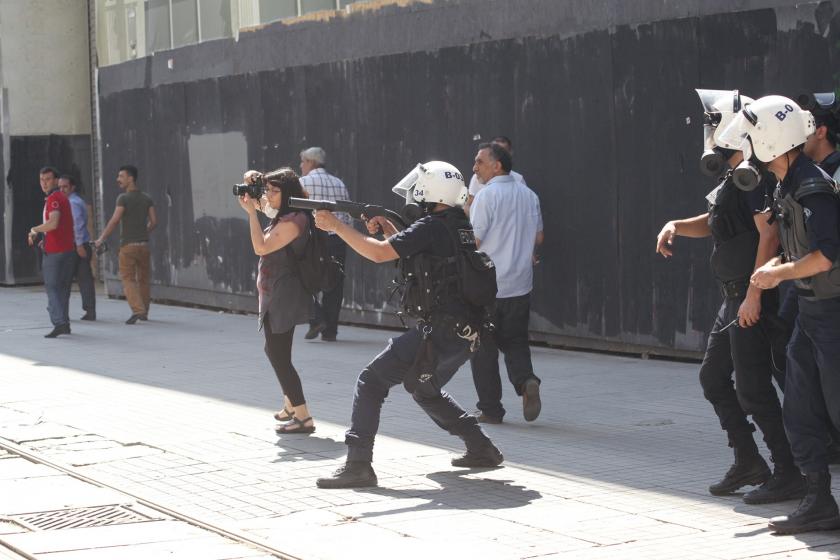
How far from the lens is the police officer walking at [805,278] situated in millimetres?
6176

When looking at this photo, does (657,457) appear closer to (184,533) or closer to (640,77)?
(184,533)

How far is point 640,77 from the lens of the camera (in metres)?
12.4

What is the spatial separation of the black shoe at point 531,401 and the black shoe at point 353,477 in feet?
6.87

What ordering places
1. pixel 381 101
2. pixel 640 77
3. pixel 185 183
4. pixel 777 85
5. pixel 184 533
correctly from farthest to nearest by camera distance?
1. pixel 185 183
2. pixel 381 101
3. pixel 640 77
4. pixel 777 85
5. pixel 184 533

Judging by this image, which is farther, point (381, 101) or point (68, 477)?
point (381, 101)

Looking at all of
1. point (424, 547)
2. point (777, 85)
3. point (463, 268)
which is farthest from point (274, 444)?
point (777, 85)

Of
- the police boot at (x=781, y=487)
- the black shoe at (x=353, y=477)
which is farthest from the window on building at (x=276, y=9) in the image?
the police boot at (x=781, y=487)

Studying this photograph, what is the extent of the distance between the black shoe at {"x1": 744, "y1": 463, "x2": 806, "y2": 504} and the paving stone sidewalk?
6cm

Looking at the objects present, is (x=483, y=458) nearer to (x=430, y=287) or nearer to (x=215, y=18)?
(x=430, y=287)

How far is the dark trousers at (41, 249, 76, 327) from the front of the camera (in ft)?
52.5

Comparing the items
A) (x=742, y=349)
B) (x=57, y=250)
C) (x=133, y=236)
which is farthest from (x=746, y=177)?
(x=133, y=236)

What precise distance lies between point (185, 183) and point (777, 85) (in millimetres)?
10106

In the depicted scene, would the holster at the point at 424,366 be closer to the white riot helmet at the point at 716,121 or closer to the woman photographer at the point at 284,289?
the white riot helmet at the point at 716,121

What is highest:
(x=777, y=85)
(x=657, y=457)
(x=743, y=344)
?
(x=777, y=85)
